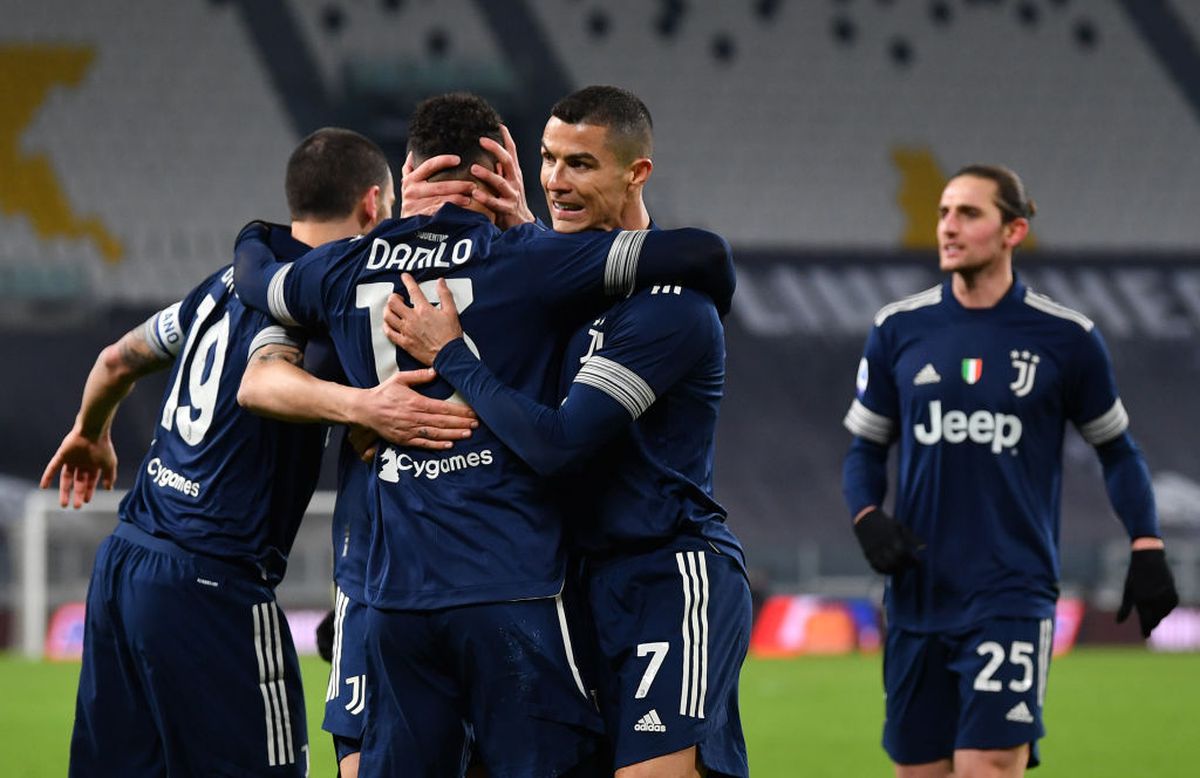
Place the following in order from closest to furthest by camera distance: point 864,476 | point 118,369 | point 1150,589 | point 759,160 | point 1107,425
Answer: point 118,369 < point 1150,589 < point 1107,425 < point 864,476 < point 759,160

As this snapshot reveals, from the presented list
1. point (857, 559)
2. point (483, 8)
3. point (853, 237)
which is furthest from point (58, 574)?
point (853, 237)

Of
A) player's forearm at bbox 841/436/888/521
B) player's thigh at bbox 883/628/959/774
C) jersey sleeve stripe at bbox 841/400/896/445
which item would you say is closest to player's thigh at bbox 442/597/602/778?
player's thigh at bbox 883/628/959/774

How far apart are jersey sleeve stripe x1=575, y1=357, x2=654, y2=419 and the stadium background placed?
15358mm

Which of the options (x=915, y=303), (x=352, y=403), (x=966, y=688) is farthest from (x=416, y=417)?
(x=915, y=303)

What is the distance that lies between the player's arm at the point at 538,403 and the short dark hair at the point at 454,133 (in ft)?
1.00

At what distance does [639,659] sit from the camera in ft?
11.2

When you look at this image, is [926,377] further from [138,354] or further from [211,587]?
[138,354]

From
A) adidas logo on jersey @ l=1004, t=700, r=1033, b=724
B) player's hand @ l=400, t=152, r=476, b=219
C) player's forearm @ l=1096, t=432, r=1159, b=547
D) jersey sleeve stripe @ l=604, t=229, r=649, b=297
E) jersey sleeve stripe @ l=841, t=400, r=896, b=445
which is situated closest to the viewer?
jersey sleeve stripe @ l=604, t=229, r=649, b=297

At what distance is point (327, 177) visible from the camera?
4.34 metres

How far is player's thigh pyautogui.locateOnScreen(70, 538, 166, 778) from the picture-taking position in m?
4.27

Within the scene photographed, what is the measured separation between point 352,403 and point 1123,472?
2.95 metres

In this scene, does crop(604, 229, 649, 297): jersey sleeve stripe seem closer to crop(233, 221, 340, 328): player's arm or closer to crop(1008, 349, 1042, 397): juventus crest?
crop(233, 221, 340, 328): player's arm

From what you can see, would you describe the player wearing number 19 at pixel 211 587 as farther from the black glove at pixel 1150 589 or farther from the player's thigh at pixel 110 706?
the black glove at pixel 1150 589

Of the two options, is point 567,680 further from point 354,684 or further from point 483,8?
point 483,8
